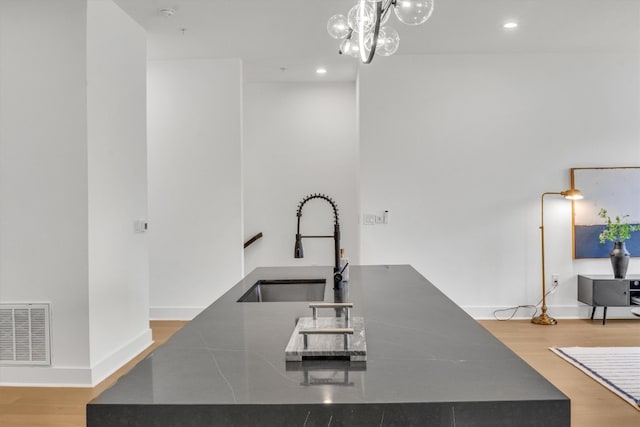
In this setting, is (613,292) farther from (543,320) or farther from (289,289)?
(289,289)

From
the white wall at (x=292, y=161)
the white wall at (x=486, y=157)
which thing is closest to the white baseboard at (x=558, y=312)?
the white wall at (x=486, y=157)

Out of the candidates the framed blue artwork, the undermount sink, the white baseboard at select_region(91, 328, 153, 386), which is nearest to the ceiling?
the framed blue artwork

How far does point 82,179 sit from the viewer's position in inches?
135

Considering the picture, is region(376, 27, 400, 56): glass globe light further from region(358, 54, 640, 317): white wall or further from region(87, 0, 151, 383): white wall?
region(358, 54, 640, 317): white wall

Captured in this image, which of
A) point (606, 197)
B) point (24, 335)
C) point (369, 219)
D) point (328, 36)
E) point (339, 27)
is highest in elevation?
point (328, 36)

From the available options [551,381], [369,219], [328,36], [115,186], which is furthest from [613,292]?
[115,186]

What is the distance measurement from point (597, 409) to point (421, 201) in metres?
2.78

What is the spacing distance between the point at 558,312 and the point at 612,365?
1621 millimetres

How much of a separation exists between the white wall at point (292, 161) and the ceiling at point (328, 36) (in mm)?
851

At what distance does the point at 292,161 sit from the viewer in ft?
21.6

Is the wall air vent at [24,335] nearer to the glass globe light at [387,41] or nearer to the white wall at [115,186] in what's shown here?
the white wall at [115,186]

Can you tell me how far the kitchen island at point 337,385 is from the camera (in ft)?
3.23

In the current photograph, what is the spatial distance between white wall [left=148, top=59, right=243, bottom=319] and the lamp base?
308 centimetres

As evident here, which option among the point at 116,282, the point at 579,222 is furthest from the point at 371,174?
the point at 116,282
